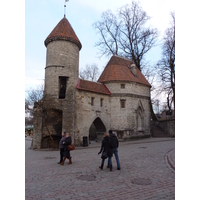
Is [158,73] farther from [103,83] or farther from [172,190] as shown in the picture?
[172,190]

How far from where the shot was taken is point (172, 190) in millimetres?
5336

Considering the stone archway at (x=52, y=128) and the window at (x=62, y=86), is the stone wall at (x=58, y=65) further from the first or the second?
the stone archway at (x=52, y=128)

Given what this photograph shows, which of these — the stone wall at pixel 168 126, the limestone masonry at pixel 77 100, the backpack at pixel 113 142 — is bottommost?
the stone wall at pixel 168 126

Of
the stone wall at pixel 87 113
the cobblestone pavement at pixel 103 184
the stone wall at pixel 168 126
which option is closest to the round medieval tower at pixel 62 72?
the stone wall at pixel 87 113

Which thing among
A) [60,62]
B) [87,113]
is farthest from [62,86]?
[87,113]

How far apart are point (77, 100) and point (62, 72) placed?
3255mm

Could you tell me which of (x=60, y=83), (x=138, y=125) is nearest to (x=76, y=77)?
(x=60, y=83)

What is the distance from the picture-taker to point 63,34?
2027 centimetres

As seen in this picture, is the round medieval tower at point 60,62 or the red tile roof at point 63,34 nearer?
the round medieval tower at point 60,62

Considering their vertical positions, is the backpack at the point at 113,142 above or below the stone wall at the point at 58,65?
below

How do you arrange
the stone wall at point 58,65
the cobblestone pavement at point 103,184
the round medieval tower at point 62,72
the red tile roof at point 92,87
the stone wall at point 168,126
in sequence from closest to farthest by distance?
1. the cobblestone pavement at point 103,184
2. the round medieval tower at point 62,72
3. the stone wall at point 58,65
4. the red tile roof at point 92,87
5. the stone wall at point 168,126

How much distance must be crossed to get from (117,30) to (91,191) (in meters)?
31.4

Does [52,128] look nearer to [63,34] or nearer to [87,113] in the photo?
[87,113]

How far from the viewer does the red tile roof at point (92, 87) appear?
21181 millimetres
